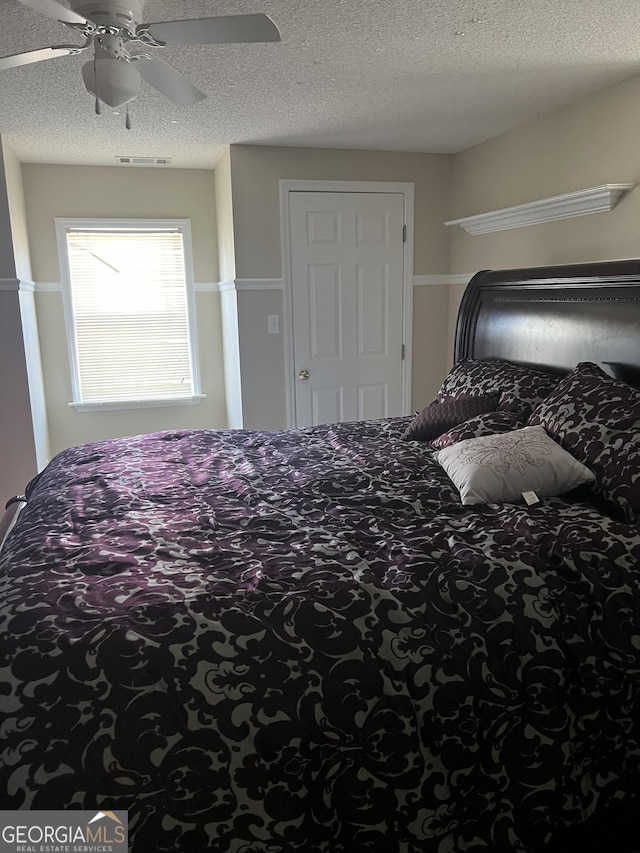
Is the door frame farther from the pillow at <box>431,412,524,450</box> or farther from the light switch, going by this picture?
the pillow at <box>431,412,524,450</box>

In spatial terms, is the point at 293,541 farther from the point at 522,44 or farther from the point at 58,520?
the point at 522,44

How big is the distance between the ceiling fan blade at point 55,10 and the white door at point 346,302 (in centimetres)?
241

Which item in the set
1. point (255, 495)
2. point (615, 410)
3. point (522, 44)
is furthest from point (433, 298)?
point (255, 495)

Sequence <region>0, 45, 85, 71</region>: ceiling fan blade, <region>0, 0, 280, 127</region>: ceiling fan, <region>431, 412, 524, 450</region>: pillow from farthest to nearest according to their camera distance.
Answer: <region>431, 412, 524, 450</region>: pillow → <region>0, 45, 85, 71</region>: ceiling fan blade → <region>0, 0, 280, 127</region>: ceiling fan

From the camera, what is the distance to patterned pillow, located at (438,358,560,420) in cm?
259

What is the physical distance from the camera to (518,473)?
1.97m

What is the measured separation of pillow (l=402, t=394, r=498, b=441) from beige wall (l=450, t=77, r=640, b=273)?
967 mm

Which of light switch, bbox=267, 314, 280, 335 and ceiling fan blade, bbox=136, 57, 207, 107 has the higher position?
ceiling fan blade, bbox=136, 57, 207, 107

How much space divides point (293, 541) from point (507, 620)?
22.8 inches

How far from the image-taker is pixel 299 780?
1.27 metres

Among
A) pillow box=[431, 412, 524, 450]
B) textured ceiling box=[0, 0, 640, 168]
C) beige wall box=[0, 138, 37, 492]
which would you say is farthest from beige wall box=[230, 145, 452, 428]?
pillow box=[431, 412, 524, 450]

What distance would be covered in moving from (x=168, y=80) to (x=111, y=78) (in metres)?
0.28

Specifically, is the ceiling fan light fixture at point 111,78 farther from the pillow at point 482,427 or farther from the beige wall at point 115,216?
the beige wall at point 115,216

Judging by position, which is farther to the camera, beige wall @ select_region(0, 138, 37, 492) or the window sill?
the window sill
